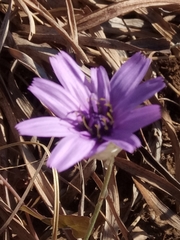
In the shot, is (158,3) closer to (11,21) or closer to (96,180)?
(11,21)

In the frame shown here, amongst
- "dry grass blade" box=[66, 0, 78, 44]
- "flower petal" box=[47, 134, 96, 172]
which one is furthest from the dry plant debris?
"flower petal" box=[47, 134, 96, 172]

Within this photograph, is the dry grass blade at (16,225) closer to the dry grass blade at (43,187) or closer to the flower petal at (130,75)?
the dry grass blade at (43,187)

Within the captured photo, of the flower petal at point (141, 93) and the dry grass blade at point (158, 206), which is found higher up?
the flower petal at point (141, 93)

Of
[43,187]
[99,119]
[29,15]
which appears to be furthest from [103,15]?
[99,119]

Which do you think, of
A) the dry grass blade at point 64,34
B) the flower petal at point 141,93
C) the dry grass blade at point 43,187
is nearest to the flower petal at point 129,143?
the flower petal at point 141,93

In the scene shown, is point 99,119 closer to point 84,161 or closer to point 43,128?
point 43,128

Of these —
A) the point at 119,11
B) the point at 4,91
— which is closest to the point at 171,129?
the point at 119,11
